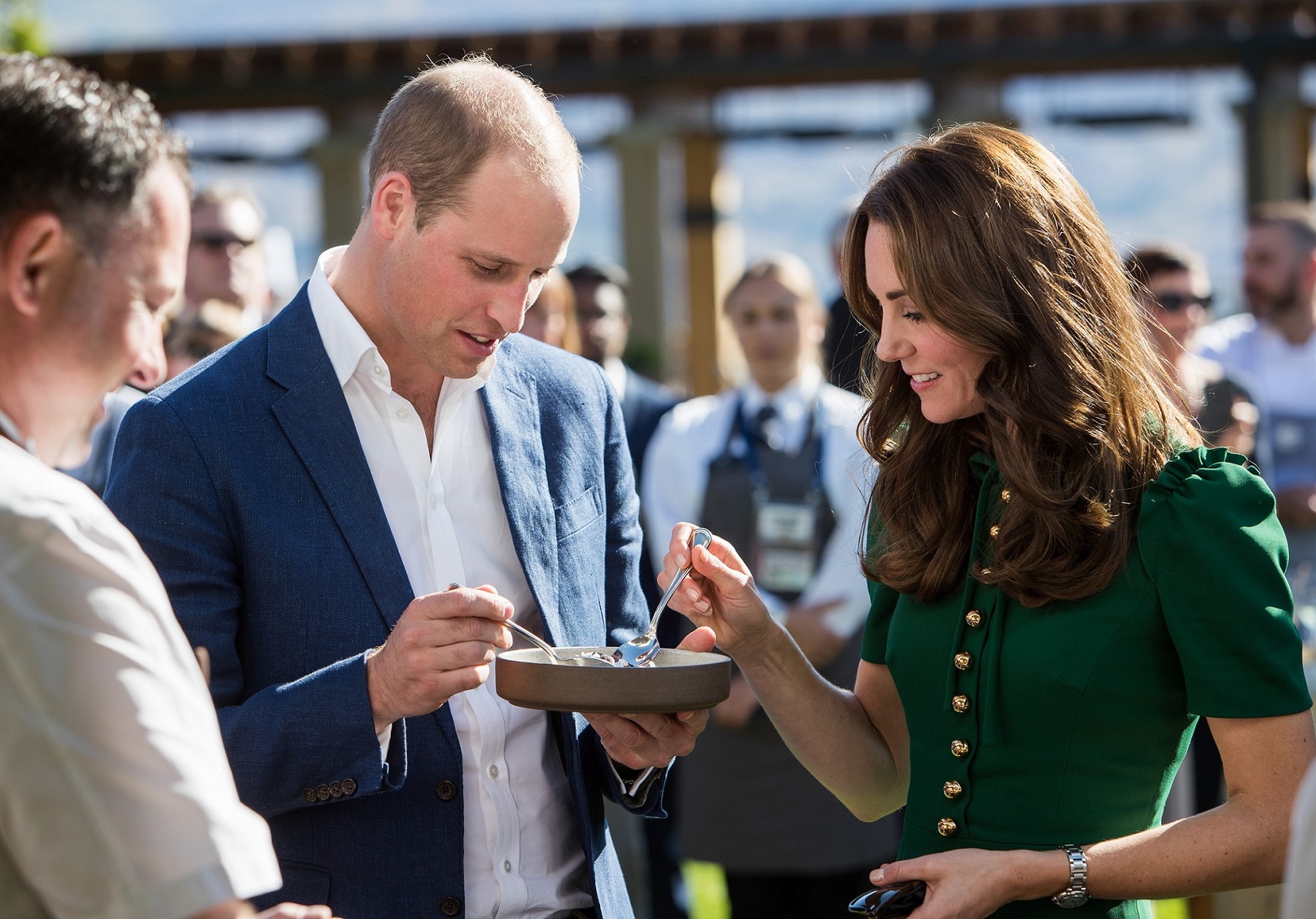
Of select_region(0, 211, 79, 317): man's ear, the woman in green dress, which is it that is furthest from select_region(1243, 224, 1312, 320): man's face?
select_region(0, 211, 79, 317): man's ear

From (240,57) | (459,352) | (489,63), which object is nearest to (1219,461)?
(459,352)

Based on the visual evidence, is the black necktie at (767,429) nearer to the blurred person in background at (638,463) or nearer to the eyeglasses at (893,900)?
the blurred person in background at (638,463)

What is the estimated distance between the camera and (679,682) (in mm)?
1721

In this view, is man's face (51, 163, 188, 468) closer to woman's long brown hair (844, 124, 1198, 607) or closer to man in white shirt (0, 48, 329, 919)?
man in white shirt (0, 48, 329, 919)

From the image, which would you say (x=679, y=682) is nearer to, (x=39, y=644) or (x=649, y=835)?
(x=39, y=644)

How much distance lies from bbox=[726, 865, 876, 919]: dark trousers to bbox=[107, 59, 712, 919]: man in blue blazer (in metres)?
2.35

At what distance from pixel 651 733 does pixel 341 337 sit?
0.73m

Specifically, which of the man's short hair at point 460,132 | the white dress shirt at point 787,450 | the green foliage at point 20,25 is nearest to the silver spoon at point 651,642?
the man's short hair at point 460,132

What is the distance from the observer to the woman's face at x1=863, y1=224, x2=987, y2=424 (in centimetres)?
196

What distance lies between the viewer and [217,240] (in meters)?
4.50

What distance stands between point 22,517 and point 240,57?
37.0 feet

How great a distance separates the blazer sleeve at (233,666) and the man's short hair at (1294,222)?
15.9 feet

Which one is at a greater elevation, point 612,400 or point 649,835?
point 612,400

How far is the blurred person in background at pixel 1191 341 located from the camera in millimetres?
4422
